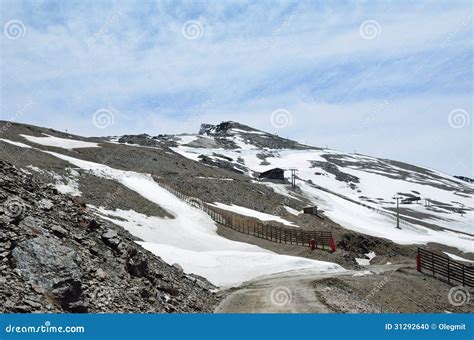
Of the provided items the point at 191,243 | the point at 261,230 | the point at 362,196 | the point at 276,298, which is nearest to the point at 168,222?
the point at 191,243

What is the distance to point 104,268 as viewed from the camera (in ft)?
57.1

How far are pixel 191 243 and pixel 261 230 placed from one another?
13.1 meters

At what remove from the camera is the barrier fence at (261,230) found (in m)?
46.6

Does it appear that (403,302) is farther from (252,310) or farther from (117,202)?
(117,202)

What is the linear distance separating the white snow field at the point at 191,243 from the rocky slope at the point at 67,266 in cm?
716

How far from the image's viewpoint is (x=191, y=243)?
40312mm

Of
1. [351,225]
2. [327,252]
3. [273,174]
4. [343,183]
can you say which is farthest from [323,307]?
[343,183]

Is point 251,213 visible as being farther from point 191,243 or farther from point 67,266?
point 67,266

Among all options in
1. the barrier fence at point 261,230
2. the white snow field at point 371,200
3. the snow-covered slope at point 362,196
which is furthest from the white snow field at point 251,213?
the snow-covered slope at point 362,196

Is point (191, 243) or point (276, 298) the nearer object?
point (276, 298)

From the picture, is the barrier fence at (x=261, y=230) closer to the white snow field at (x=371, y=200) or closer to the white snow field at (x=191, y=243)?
the white snow field at (x=191, y=243)

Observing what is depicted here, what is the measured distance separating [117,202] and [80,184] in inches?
211

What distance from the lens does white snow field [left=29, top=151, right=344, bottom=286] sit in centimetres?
3038

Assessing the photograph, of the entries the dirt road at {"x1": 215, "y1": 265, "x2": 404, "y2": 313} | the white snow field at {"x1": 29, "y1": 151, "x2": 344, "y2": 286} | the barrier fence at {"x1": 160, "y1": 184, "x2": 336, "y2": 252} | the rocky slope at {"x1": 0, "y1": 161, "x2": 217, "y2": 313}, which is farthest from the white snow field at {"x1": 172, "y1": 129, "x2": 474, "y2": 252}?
the rocky slope at {"x1": 0, "y1": 161, "x2": 217, "y2": 313}
